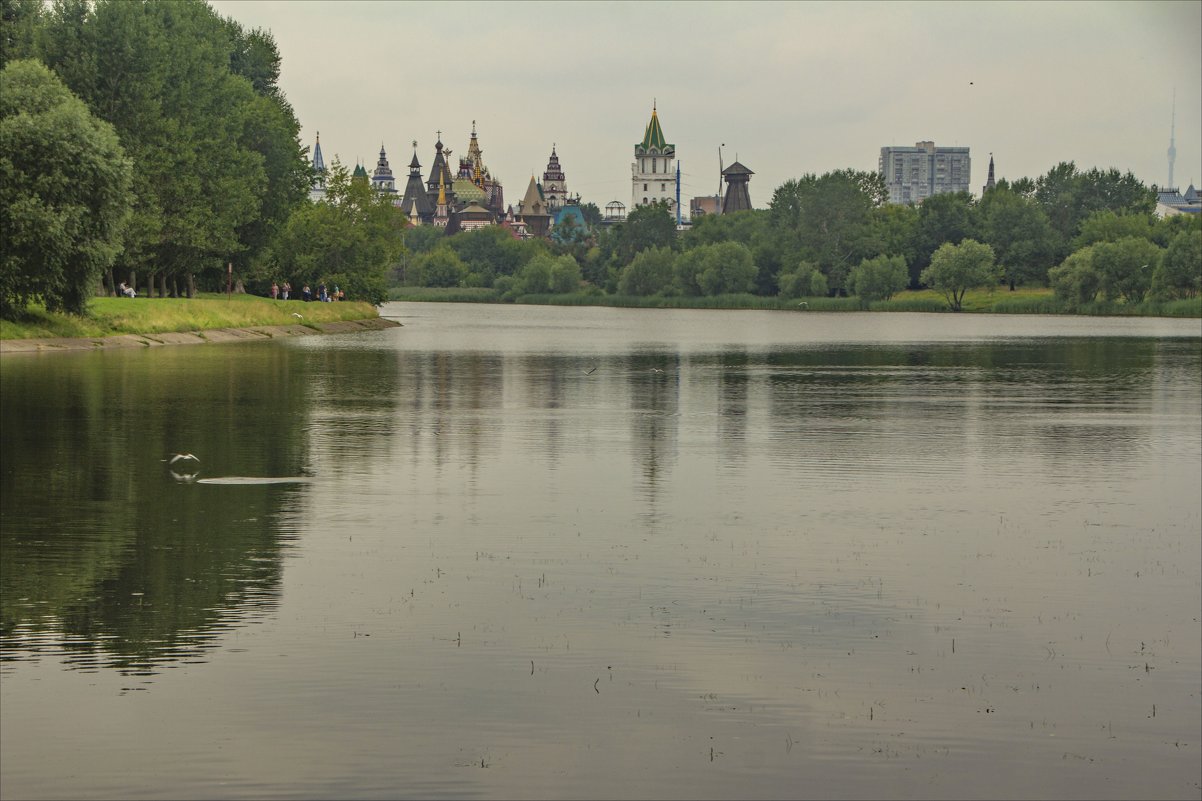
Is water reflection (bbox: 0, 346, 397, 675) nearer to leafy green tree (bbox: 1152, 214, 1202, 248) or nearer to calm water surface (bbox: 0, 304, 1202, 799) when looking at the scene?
calm water surface (bbox: 0, 304, 1202, 799)

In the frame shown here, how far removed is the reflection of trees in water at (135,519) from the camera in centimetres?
1408

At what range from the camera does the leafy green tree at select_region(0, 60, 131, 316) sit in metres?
59.0

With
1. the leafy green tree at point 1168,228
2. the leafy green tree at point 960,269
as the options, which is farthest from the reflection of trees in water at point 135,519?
the leafy green tree at point 1168,228

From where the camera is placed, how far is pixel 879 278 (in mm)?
189875

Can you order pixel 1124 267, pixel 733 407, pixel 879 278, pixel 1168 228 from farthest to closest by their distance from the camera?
pixel 879 278
pixel 1168 228
pixel 1124 267
pixel 733 407

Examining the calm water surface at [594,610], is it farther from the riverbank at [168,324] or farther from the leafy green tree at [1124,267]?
the leafy green tree at [1124,267]

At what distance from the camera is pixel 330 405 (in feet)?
129

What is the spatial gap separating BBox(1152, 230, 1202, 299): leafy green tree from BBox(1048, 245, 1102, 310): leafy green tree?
238 inches

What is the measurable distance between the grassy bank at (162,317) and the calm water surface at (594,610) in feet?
102

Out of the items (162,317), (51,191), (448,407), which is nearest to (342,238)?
(162,317)

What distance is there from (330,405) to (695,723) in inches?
1142

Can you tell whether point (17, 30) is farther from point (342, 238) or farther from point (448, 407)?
point (448, 407)

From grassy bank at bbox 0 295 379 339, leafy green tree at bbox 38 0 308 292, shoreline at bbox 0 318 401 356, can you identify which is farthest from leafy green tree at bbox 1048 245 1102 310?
leafy green tree at bbox 38 0 308 292

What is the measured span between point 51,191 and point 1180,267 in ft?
411
